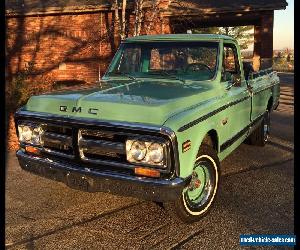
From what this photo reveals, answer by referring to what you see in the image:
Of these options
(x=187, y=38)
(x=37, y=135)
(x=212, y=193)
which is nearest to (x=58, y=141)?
(x=37, y=135)

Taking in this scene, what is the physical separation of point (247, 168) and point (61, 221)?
9.80 feet

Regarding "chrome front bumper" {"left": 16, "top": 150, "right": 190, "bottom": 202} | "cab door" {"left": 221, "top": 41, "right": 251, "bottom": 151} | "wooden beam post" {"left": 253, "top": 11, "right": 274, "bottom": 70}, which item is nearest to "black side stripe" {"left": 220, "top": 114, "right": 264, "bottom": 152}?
"cab door" {"left": 221, "top": 41, "right": 251, "bottom": 151}

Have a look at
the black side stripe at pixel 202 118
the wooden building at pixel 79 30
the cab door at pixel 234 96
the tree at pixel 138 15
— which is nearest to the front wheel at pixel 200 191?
the black side stripe at pixel 202 118

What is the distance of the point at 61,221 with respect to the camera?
3850mm

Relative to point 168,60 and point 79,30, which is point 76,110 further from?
point 79,30

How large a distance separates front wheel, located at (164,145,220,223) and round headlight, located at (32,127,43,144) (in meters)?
1.47

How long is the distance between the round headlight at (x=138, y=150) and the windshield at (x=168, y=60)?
1.55 m

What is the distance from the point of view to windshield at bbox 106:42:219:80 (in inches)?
183

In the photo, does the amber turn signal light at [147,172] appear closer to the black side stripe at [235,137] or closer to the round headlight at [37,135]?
the round headlight at [37,135]

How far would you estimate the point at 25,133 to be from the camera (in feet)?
13.0

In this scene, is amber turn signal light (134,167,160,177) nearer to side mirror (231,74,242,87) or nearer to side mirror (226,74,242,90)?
side mirror (226,74,242,90)

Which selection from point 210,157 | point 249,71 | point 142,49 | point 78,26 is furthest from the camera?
point 78,26
